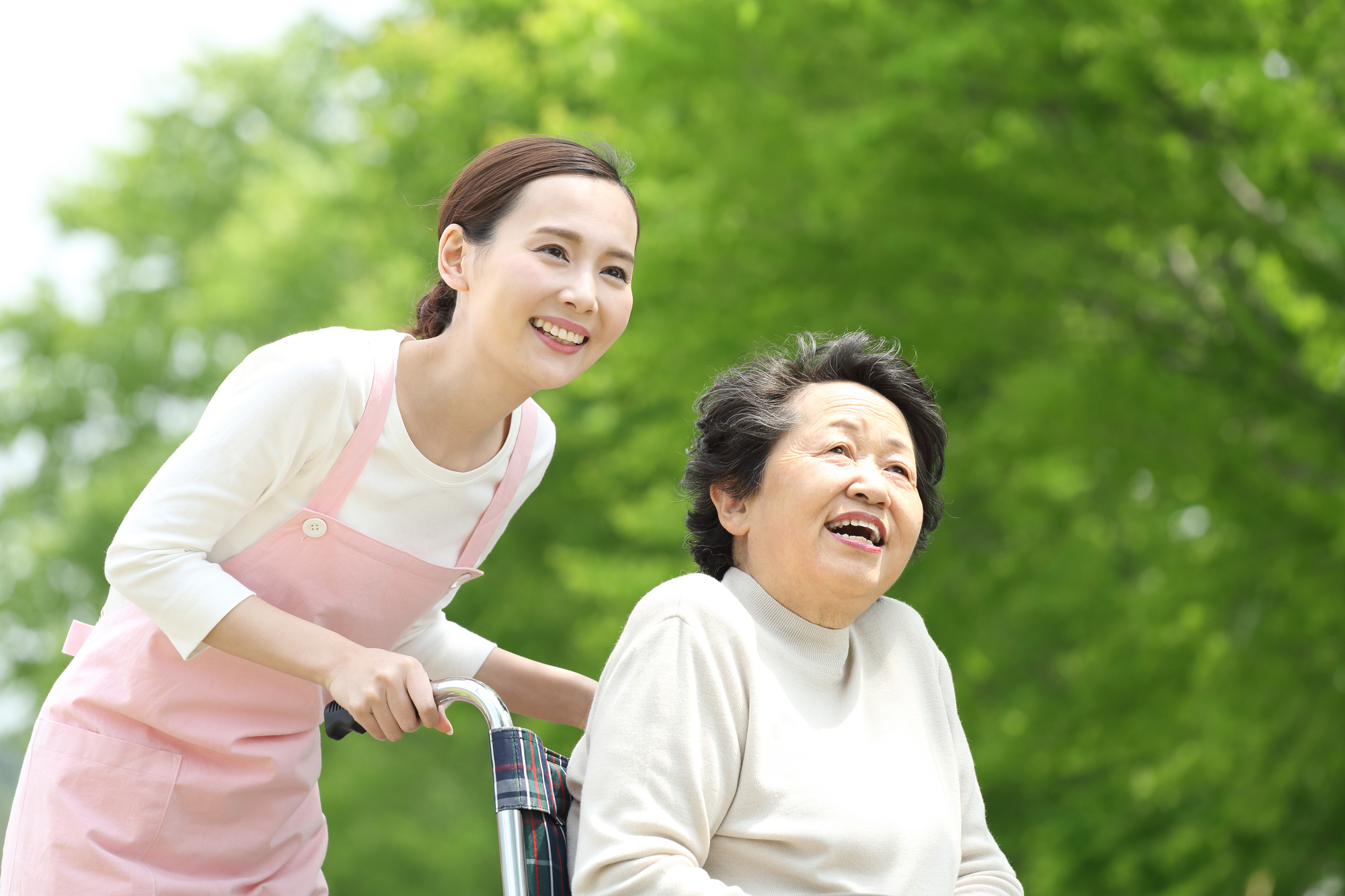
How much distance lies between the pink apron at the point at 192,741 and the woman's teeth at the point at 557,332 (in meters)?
0.25

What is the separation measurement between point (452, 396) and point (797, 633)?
2.15ft

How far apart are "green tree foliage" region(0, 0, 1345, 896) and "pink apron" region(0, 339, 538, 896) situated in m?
2.74

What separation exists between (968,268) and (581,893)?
5.50 m

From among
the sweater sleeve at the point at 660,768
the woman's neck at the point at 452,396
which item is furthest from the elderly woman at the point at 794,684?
the woman's neck at the point at 452,396

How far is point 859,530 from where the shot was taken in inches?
82.7

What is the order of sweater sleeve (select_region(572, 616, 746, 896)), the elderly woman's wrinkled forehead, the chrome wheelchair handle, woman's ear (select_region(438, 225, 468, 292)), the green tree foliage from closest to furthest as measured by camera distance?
sweater sleeve (select_region(572, 616, 746, 896)) < the chrome wheelchair handle < the elderly woman's wrinkled forehead < woman's ear (select_region(438, 225, 468, 292)) < the green tree foliage

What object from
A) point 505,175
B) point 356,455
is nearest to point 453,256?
point 505,175

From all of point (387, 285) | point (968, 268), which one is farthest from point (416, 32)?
point (968, 268)

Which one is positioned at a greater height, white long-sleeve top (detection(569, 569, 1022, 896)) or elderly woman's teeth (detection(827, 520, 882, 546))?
elderly woman's teeth (detection(827, 520, 882, 546))

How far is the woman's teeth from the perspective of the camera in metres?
2.15

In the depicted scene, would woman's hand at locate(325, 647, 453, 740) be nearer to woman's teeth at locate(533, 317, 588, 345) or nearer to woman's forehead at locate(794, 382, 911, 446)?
woman's teeth at locate(533, 317, 588, 345)

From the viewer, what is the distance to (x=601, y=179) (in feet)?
7.27

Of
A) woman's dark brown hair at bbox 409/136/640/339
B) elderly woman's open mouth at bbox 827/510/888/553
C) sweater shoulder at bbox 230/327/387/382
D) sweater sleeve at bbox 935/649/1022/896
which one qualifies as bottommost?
sweater sleeve at bbox 935/649/1022/896

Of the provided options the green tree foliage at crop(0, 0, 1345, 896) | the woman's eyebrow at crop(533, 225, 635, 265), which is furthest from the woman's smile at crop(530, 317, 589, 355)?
the green tree foliage at crop(0, 0, 1345, 896)
